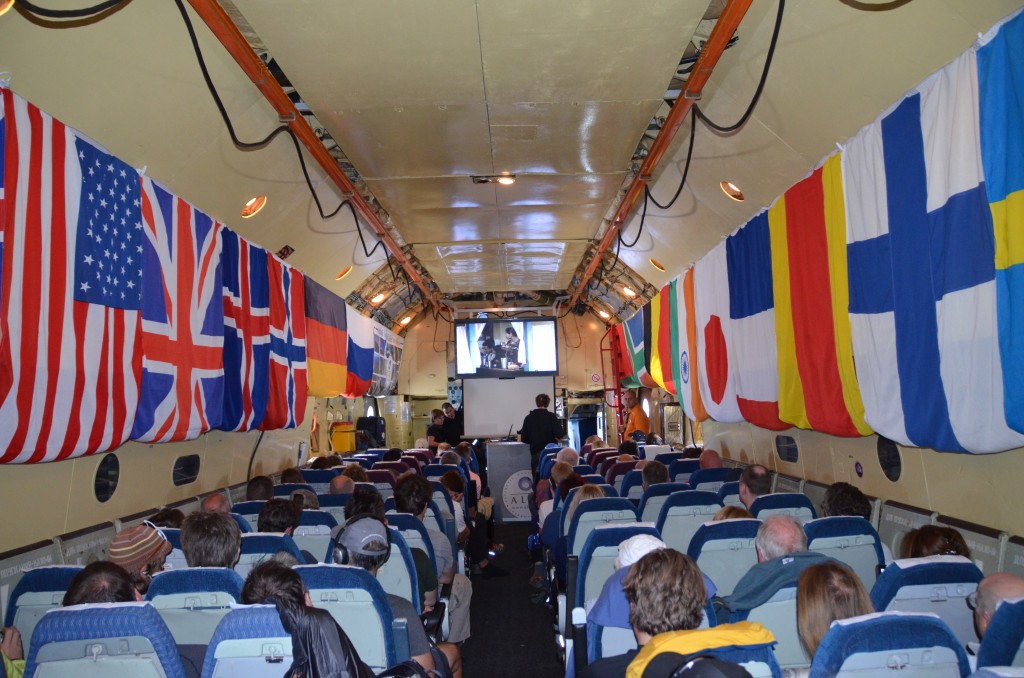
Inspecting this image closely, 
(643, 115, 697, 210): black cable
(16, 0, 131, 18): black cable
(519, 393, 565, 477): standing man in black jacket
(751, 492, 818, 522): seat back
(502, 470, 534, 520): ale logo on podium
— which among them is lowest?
(502, 470, 534, 520): ale logo on podium

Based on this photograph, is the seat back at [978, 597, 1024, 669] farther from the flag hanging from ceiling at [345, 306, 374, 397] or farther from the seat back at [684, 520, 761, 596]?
the flag hanging from ceiling at [345, 306, 374, 397]

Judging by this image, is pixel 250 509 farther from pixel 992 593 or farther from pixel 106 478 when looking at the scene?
pixel 992 593

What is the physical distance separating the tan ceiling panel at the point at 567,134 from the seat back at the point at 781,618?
5062 mm

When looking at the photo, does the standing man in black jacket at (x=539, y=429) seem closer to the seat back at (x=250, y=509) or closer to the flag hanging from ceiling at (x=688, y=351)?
the flag hanging from ceiling at (x=688, y=351)

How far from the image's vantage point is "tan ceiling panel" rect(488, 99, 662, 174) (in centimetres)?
746

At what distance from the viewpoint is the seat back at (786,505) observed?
5723 mm

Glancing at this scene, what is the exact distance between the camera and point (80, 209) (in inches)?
201

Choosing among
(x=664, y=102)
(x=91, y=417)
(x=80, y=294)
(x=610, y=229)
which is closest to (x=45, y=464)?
(x=91, y=417)

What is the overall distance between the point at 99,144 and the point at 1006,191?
568 cm

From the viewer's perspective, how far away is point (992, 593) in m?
3.01

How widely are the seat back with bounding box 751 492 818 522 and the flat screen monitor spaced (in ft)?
39.6

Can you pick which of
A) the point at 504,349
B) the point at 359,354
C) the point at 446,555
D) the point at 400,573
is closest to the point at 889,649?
the point at 400,573

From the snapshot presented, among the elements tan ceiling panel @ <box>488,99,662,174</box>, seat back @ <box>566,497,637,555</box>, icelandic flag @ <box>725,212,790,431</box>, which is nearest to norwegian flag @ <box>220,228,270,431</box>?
tan ceiling panel @ <box>488,99,662,174</box>

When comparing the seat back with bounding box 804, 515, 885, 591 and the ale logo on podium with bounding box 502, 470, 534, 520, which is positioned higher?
the seat back with bounding box 804, 515, 885, 591
